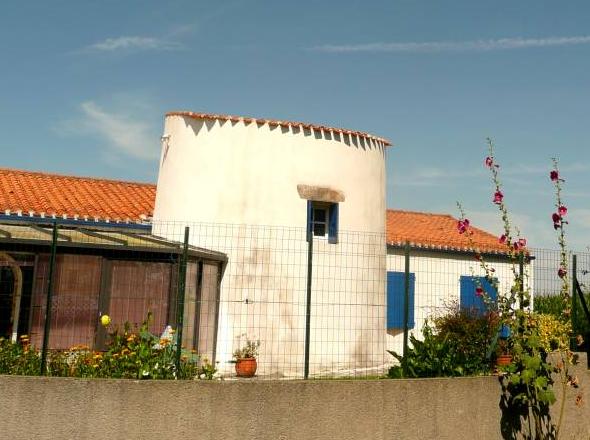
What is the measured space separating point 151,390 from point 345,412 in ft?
7.73

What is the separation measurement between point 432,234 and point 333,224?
825cm

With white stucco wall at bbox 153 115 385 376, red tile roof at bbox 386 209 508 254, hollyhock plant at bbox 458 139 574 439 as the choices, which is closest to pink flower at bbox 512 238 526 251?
hollyhock plant at bbox 458 139 574 439

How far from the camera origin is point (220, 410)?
784cm

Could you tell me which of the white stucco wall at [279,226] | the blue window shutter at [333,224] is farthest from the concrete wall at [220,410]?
the blue window shutter at [333,224]

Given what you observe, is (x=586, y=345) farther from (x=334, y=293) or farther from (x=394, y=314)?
(x=394, y=314)

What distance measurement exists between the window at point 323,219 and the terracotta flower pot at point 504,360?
6.27m

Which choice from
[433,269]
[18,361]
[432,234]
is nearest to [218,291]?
[18,361]

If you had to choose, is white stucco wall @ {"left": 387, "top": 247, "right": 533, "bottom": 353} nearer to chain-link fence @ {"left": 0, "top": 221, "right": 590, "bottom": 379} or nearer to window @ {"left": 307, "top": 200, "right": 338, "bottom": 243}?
chain-link fence @ {"left": 0, "top": 221, "right": 590, "bottom": 379}

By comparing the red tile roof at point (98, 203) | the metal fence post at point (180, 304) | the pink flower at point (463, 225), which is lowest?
the metal fence post at point (180, 304)

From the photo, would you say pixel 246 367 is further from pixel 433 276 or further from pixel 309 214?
pixel 433 276

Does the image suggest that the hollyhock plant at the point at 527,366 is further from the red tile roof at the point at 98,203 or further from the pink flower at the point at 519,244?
the red tile roof at the point at 98,203

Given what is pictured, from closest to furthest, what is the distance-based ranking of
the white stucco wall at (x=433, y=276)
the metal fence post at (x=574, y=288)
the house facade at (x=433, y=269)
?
the metal fence post at (x=574, y=288), the white stucco wall at (x=433, y=276), the house facade at (x=433, y=269)

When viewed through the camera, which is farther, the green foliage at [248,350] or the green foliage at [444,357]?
the green foliage at [248,350]

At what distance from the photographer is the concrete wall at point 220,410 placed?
7.66 meters
